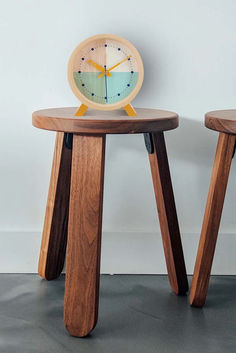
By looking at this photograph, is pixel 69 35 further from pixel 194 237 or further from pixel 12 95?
pixel 194 237

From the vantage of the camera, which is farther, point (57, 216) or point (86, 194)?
point (57, 216)

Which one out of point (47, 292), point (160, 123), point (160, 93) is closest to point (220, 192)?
point (160, 123)

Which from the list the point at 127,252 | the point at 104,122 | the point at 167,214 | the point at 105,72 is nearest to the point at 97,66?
the point at 105,72

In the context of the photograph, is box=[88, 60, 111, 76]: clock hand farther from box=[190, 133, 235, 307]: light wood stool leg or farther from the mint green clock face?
box=[190, 133, 235, 307]: light wood stool leg

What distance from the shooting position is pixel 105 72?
1.24 metres

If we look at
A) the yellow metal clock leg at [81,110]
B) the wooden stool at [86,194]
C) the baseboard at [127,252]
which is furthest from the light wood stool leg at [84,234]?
the baseboard at [127,252]

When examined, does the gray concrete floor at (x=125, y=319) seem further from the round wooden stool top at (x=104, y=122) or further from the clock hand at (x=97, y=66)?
the clock hand at (x=97, y=66)

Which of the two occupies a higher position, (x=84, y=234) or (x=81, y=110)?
(x=81, y=110)

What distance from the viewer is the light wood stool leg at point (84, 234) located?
3.68ft

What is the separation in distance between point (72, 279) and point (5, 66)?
Answer: 2.18ft

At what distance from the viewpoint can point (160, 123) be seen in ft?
3.77

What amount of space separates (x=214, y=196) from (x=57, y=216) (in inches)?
17.3

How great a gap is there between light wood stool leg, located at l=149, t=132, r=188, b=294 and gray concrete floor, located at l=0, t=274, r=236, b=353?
53mm

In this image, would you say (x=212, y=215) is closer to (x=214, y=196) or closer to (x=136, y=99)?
(x=214, y=196)
